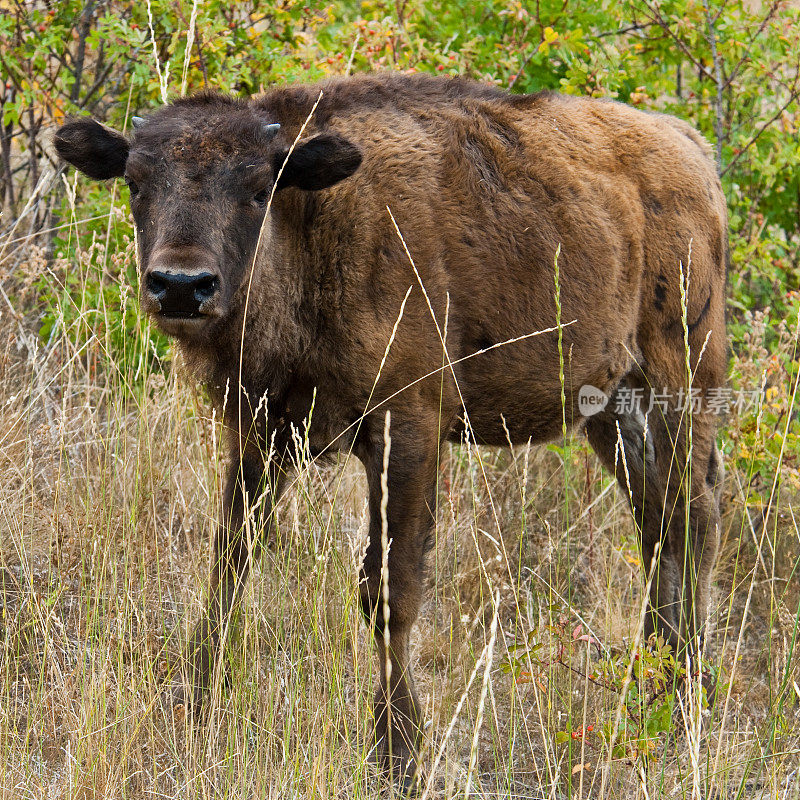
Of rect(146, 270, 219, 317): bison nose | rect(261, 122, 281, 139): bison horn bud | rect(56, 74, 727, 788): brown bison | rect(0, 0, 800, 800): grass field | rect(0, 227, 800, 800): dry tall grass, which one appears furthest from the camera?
rect(261, 122, 281, 139): bison horn bud

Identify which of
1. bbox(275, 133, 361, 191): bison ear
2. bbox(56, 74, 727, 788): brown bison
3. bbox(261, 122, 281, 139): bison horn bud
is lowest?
bbox(56, 74, 727, 788): brown bison

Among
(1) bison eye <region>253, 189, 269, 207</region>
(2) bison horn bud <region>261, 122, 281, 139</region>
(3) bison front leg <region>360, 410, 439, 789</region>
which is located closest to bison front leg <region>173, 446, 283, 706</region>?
(3) bison front leg <region>360, 410, 439, 789</region>

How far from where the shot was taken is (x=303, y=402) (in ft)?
14.8

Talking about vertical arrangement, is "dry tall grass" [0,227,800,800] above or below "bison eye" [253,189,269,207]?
below

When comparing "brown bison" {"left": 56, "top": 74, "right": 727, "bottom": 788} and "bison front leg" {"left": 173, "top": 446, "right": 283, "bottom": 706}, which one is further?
"bison front leg" {"left": 173, "top": 446, "right": 283, "bottom": 706}

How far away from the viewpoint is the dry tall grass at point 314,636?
3445 mm

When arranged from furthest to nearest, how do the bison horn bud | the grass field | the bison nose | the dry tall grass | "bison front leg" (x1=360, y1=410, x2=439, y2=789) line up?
1. "bison front leg" (x1=360, y1=410, x2=439, y2=789)
2. the bison horn bud
3. the bison nose
4. the grass field
5. the dry tall grass

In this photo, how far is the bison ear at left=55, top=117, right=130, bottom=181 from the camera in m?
4.46

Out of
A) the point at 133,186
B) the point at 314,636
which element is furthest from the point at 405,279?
the point at 314,636

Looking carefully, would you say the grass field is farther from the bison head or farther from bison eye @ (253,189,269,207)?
bison eye @ (253,189,269,207)

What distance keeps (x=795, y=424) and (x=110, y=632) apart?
3785mm

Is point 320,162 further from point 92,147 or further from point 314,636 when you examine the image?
point 314,636

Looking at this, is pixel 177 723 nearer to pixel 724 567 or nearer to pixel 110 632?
pixel 110 632

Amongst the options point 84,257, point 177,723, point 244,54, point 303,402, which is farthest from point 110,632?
point 244,54
